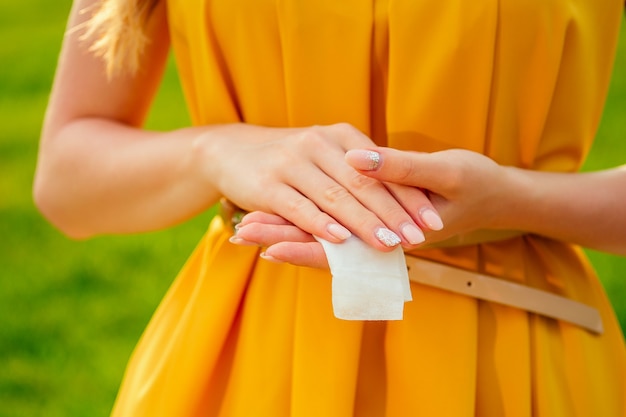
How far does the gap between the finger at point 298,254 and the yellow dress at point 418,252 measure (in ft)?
0.73

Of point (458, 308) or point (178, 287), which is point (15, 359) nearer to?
point (178, 287)

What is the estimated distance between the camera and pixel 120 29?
1562 mm

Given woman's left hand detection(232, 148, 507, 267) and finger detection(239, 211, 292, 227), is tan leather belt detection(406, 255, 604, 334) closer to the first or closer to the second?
woman's left hand detection(232, 148, 507, 267)

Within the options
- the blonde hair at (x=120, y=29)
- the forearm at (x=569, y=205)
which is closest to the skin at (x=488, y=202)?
the forearm at (x=569, y=205)

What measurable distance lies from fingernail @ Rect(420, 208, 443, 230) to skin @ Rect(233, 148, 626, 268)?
4 cm

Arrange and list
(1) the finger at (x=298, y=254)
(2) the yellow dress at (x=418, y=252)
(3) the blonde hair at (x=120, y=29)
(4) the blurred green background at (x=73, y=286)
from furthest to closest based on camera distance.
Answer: (4) the blurred green background at (x=73, y=286)
(3) the blonde hair at (x=120, y=29)
(2) the yellow dress at (x=418, y=252)
(1) the finger at (x=298, y=254)

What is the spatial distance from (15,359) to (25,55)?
3.91m

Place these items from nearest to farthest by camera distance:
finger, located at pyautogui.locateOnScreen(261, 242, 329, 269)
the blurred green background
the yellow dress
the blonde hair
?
finger, located at pyautogui.locateOnScreen(261, 242, 329, 269), the yellow dress, the blonde hair, the blurred green background

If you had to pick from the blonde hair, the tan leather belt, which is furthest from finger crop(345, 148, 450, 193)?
the blonde hair

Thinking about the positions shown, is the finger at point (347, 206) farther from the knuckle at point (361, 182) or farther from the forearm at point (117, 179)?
the forearm at point (117, 179)

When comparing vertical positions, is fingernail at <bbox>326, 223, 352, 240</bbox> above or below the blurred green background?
above

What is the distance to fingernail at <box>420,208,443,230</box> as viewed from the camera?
1.23m

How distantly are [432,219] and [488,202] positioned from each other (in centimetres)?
15

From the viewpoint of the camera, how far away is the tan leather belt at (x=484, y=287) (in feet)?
4.72
